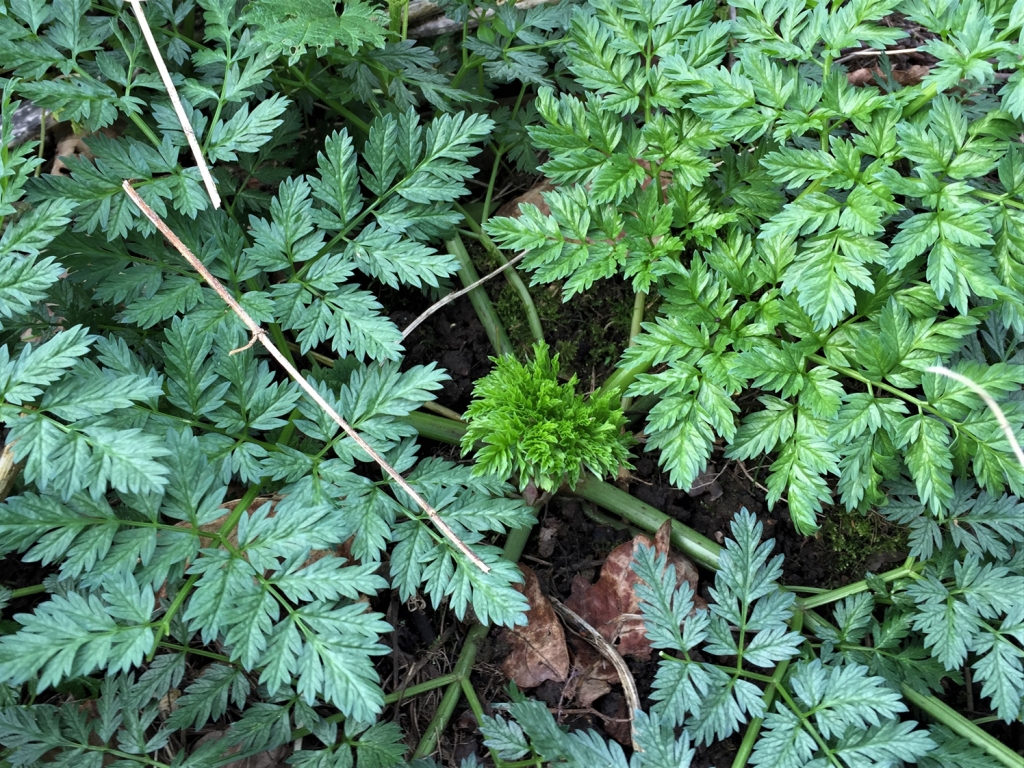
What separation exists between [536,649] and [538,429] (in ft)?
2.99

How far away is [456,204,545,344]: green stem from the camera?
9.93 ft

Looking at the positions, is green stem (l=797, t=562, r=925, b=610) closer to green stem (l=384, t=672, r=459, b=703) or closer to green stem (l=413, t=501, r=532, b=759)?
green stem (l=413, t=501, r=532, b=759)

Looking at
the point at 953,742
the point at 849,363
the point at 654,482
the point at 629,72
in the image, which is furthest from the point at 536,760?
the point at 629,72

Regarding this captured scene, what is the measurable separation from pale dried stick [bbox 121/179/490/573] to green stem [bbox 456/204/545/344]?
3.03 ft

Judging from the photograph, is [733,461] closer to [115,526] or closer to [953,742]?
[953,742]

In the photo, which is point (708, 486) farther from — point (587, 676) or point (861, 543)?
point (587, 676)

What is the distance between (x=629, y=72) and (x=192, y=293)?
5.46 feet

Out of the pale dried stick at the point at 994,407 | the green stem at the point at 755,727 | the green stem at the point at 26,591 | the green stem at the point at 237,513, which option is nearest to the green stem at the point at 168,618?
the green stem at the point at 237,513

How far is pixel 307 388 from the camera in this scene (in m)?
2.41

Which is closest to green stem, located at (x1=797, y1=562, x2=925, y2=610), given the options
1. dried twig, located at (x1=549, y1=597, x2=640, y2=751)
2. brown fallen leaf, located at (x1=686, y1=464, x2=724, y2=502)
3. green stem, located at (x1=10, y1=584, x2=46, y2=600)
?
brown fallen leaf, located at (x1=686, y1=464, x2=724, y2=502)

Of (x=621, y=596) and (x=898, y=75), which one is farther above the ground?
(x=898, y=75)

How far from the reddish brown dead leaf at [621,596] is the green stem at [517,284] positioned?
2.98 ft

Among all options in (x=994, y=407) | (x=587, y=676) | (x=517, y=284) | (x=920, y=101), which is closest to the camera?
(x=994, y=407)

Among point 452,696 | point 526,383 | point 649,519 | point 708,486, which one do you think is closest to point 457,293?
point 526,383
